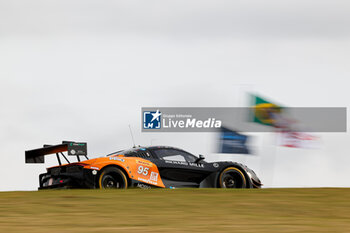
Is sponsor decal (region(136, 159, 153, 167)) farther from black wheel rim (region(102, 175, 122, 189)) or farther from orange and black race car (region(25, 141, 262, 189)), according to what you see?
black wheel rim (region(102, 175, 122, 189))

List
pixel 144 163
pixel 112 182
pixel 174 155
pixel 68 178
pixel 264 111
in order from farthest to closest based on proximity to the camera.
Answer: pixel 264 111, pixel 174 155, pixel 144 163, pixel 68 178, pixel 112 182

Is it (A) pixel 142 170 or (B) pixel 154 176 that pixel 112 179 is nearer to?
(A) pixel 142 170

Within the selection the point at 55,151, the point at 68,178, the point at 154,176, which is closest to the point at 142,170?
the point at 154,176

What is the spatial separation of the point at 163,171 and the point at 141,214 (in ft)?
21.5

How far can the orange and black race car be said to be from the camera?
1384 cm

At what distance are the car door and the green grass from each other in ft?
11.6

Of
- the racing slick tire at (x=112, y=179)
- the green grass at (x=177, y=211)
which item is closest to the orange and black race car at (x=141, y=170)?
the racing slick tire at (x=112, y=179)

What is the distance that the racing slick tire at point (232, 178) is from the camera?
1505 centimetres

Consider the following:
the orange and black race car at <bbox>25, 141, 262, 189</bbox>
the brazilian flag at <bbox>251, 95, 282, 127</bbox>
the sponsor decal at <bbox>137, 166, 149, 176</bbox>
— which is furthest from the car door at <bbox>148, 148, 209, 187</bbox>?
the brazilian flag at <bbox>251, 95, 282, 127</bbox>

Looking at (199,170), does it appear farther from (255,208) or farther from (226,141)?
(255,208)

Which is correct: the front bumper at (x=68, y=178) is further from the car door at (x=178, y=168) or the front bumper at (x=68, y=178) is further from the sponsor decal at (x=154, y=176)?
the car door at (x=178, y=168)

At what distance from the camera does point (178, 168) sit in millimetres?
14883

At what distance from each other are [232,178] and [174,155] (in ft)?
5.00

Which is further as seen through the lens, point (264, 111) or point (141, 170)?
point (264, 111)
